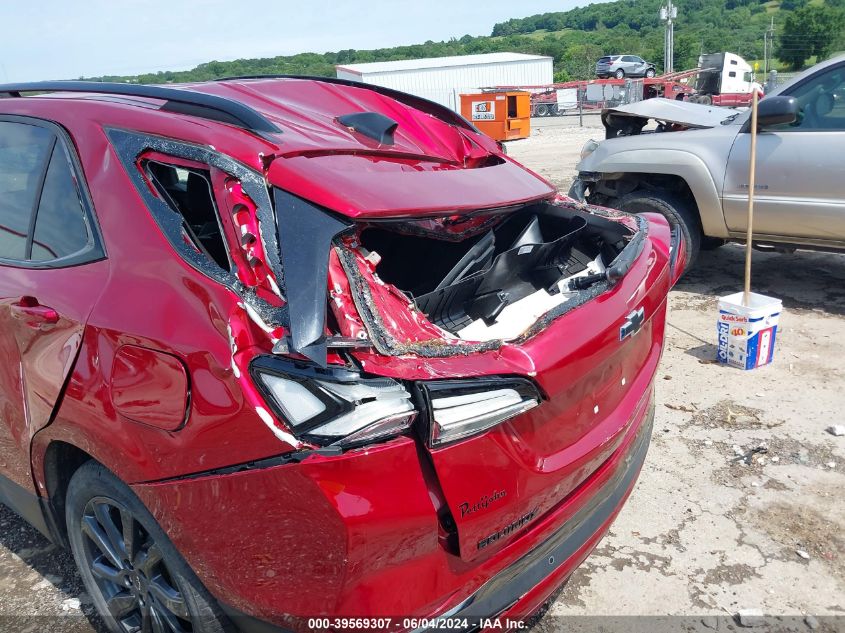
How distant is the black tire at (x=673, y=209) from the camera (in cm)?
546

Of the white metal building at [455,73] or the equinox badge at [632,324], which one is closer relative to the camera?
the equinox badge at [632,324]

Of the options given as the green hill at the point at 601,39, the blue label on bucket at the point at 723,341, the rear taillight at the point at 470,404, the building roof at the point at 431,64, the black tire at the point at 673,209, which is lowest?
the blue label on bucket at the point at 723,341

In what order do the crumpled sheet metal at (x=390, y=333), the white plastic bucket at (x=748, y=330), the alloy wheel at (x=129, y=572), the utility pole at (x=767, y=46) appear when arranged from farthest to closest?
1. the utility pole at (x=767, y=46)
2. the white plastic bucket at (x=748, y=330)
3. the alloy wheel at (x=129, y=572)
4. the crumpled sheet metal at (x=390, y=333)

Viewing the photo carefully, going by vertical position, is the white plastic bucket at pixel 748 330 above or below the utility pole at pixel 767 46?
below

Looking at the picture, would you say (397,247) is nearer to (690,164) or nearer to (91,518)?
(91,518)

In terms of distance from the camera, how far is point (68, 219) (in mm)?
2107

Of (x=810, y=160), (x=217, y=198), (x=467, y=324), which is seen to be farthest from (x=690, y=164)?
(x=217, y=198)

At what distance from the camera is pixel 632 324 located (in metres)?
2.05

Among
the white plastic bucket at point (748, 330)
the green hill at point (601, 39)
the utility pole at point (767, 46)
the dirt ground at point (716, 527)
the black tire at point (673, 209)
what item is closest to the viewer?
the dirt ground at point (716, 527)

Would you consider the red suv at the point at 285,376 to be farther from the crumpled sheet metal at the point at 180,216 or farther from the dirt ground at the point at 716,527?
the dirt ground at the point at 716,527

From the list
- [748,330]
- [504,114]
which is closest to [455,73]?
[504,114]

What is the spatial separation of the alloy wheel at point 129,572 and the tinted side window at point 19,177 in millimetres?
934

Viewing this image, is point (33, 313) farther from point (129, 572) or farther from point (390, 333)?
point (390, 333)

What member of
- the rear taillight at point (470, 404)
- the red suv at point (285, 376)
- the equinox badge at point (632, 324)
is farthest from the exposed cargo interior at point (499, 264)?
the rear taillight at point (470, 404)
